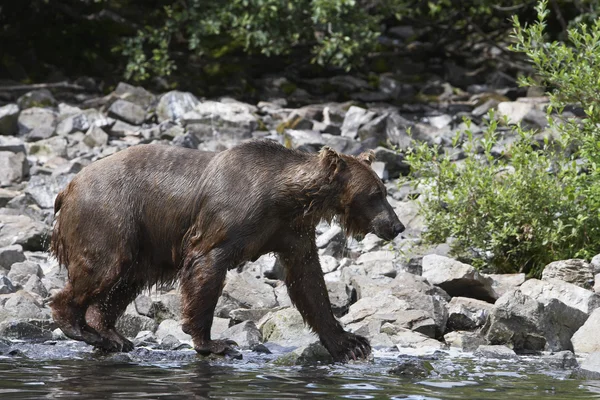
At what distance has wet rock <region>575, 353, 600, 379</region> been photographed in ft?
22.0

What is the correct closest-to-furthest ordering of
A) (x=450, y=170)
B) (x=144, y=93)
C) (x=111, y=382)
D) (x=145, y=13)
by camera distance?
(x=111, y=382) < (x=450, y=170) < (x=144, y=93) < (x=145, y=13)

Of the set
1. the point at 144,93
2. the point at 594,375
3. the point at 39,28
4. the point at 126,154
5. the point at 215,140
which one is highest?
the point at 39,28

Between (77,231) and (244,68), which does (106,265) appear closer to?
(77,231)

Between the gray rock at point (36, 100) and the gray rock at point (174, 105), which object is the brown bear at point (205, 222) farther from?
the gray rock at point (36, 100)

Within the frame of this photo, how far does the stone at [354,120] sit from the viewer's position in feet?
54.1

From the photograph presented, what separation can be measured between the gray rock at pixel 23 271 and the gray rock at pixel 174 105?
7140mm

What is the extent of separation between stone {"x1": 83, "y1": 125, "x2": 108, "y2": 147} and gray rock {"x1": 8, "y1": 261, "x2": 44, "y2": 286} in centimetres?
558

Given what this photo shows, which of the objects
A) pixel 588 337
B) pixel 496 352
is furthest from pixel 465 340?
pixel 588 337

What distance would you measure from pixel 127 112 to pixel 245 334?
9717mm

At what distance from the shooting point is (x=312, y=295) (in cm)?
780

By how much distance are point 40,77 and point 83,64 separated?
3.30 ft

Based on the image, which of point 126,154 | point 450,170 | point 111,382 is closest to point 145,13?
point 450,170

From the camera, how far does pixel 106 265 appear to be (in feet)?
24.8

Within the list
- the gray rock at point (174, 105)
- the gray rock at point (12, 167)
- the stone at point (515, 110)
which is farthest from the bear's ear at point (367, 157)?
the gray rock at point (174, 105)
